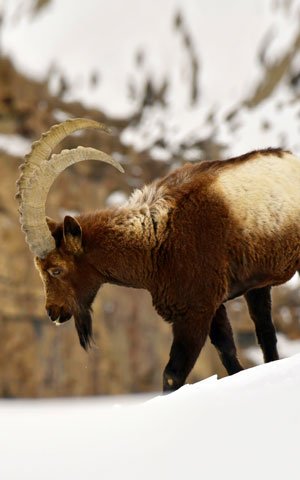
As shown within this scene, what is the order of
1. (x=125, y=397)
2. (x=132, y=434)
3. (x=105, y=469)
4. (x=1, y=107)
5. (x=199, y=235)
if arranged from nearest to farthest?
1. (x=105, y=469)
2. (x=132, y=434)
3. (x=199, y=235)
4. (x=125, y=397)
5. (x=1, y=107)

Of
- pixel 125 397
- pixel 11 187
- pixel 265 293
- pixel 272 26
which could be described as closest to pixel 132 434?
pixel 265 293

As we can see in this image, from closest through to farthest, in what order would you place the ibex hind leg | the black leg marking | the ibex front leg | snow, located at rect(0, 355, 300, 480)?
1. snow, located at rect(0, 355, 300, 480)
2. the ibex front leg
3. the ibex hind leg
4. the black leg marking

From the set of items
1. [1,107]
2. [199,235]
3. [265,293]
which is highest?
[1,107]

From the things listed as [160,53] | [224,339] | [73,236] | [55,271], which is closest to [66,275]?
[55,271]

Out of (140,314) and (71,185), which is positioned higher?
(71,185)

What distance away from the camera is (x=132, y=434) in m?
2.76

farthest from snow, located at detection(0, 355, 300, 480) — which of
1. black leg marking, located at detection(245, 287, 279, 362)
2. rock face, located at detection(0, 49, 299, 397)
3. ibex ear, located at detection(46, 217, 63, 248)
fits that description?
rock face, located at detection(0, 49, 299, 397)

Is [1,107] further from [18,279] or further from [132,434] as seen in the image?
[132,434]

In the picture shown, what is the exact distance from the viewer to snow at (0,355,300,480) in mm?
2393

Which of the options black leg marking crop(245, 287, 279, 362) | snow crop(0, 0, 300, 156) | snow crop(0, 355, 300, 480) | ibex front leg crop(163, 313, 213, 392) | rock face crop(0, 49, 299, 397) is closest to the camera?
snow crop(0, 355, 300, 480)

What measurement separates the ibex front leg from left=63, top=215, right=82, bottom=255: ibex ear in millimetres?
627

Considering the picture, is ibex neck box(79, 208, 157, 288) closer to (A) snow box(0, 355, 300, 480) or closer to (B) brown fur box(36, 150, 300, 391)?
(B) brown fur box(36, 150, 300, 391)

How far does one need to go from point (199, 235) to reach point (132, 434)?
4.82ft

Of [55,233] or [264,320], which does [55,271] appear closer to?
[55,233]
